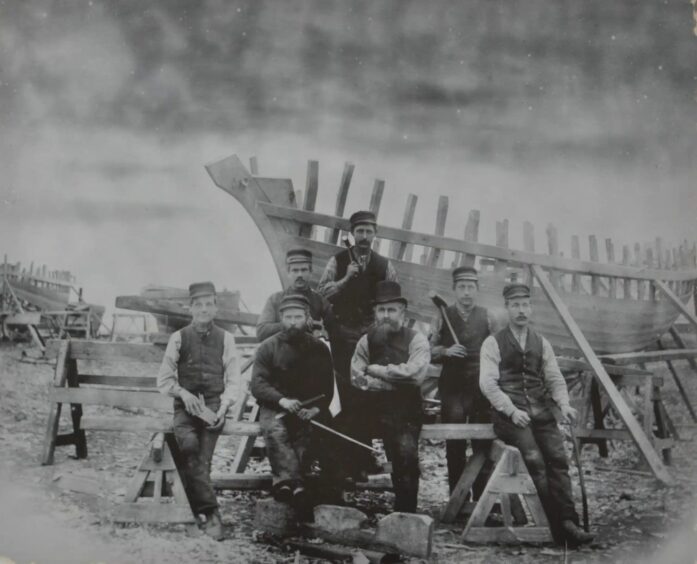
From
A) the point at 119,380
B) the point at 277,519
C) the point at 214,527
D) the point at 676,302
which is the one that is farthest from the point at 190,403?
the point at 676,302

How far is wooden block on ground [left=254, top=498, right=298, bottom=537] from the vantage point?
2707 mm

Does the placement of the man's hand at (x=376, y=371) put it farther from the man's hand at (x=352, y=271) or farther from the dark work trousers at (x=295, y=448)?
the man's hand at (x=352, y=271)

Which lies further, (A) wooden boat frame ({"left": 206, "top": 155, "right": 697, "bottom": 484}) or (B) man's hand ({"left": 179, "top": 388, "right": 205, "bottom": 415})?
(A) wooden boat frame ({"left": 206, "top": 155, "right": 697, "bottom": 484})

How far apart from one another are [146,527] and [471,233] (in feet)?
7.36

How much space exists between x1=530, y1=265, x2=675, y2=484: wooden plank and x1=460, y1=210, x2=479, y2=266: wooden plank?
1.25ft

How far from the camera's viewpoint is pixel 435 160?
3.11 m

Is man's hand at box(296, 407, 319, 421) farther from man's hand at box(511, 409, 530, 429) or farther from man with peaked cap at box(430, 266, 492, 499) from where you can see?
man's hand at box(511, 409, 530, 429)

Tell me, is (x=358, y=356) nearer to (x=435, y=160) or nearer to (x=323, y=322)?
(x=323, y=322)

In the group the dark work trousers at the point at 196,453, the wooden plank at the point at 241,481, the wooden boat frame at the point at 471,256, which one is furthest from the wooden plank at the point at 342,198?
the wooden plank at the point at 241,481

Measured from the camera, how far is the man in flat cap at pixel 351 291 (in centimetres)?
316

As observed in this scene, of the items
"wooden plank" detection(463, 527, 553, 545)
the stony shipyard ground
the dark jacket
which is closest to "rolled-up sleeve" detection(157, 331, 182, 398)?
the dark jacket

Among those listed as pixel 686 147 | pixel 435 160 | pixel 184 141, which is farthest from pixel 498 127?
pixel 184 141

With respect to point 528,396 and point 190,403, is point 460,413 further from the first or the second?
point 190,403

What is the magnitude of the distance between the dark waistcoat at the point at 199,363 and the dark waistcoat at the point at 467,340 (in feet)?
4.03
